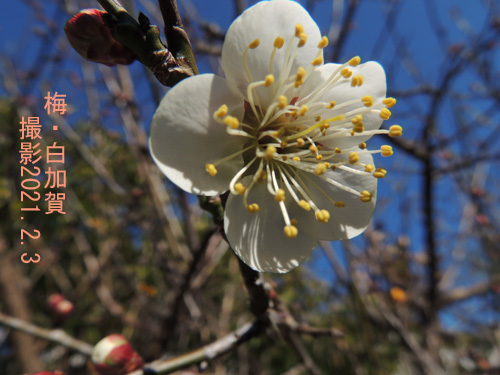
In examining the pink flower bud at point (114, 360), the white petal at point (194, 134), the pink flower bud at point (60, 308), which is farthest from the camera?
the pink flower bud at point (60, 308)

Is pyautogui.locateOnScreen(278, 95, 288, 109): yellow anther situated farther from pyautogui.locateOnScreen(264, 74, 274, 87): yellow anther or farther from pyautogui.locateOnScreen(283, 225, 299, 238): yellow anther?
pyautogui.locateOnScreen(283, 225, 299, 238): yellow anther

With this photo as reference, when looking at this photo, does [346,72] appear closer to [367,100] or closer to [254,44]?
[367,100]

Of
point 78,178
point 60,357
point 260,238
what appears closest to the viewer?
point 260,238

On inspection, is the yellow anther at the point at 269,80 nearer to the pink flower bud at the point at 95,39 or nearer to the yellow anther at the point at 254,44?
the yellow anther at the point at 254,44

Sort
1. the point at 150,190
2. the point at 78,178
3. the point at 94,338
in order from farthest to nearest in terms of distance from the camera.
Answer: the point at 78,178 < the point at 94,338 < the point at 150,190

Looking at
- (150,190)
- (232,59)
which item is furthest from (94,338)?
(232,59)

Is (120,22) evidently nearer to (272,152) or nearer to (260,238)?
(272,152)

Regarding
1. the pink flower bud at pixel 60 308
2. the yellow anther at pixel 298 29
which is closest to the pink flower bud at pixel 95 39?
the yellow anther at pixel 298 29

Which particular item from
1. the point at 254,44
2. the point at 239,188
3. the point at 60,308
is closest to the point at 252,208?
the point at 239,188
